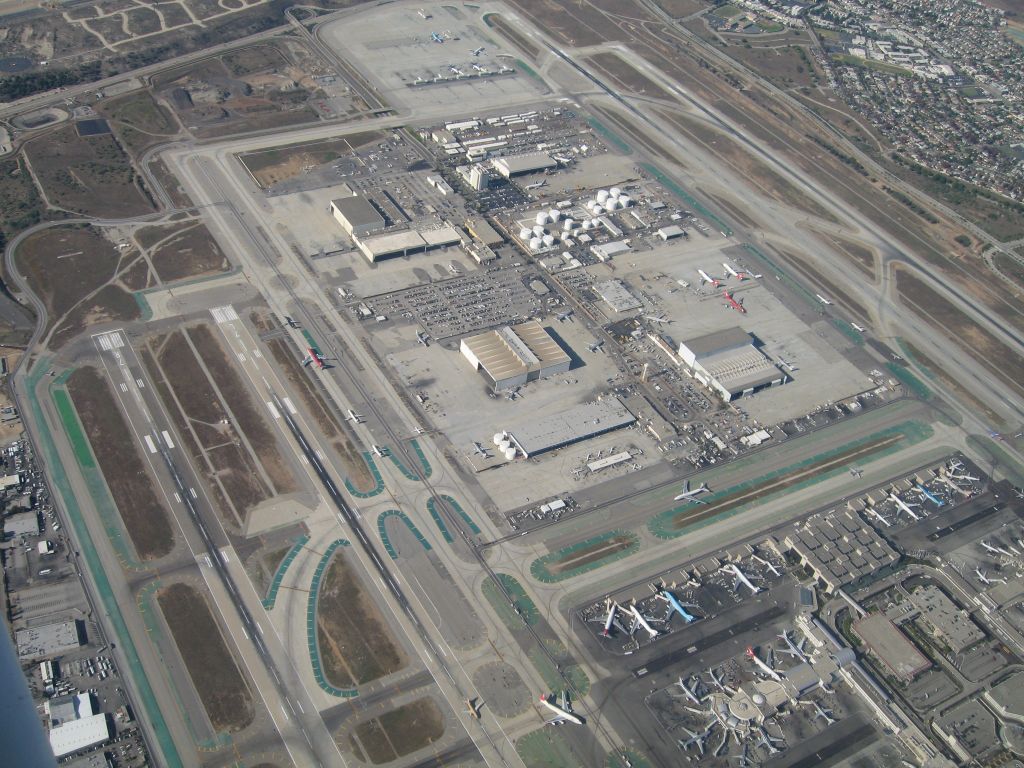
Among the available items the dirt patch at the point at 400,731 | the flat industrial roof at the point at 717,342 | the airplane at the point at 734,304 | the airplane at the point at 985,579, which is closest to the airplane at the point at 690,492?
the flat industrial roof at the point at 717,342

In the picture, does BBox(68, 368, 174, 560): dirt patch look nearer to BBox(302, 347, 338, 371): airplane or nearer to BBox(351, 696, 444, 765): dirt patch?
BBox(302, 347, 338, 371): airplane

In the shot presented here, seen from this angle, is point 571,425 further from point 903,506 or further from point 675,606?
point 903,506

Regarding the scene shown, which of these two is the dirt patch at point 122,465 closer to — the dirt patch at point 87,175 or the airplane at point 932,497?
the dirt patch at point 87,175

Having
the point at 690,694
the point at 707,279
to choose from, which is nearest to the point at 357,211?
the point at 707,279

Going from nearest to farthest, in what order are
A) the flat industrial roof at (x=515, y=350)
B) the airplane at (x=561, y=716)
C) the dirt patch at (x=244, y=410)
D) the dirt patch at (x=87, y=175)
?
the airplane at (x=561, y=716)
the dirt patch at (x=244, y=410)
the flat industrial roof at (x=515, y=350)
the dirt patch at (x=87, y=175)

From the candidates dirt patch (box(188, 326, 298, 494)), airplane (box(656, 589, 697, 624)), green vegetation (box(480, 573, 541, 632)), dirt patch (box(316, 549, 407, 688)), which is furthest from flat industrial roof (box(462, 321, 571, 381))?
airplane (box(656, 589, 697, 624))

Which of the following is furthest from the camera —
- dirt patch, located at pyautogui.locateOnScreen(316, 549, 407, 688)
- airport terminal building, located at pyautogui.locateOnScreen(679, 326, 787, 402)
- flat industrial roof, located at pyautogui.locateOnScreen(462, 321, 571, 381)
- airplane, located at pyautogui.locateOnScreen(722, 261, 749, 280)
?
airplane, located at pyautogui.locateOnScreen(722, 261, 749, 280)

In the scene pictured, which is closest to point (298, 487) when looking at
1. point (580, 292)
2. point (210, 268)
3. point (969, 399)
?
point (210, 268)

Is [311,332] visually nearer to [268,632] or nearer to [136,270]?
[136,270]
